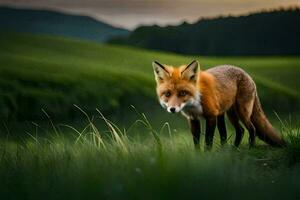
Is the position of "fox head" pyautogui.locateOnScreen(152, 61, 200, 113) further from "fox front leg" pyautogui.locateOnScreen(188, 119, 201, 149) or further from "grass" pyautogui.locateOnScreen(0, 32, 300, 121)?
"grass" pyautogui.locateOnScreen(0, 32, 300, 121)

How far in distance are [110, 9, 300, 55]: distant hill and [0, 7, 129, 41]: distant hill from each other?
491cm

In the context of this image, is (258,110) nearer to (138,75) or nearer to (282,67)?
(138,75)

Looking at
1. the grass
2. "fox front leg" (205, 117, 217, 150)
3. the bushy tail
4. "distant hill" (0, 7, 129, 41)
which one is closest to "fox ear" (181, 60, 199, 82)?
"fox front leg" (205, 117, 217, 150)

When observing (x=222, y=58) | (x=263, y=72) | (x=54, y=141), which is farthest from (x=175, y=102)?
(x=222, y=58)

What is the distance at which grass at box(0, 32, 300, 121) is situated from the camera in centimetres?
1520

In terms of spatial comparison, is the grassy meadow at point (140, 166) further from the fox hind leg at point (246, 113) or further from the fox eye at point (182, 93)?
the fox eye at point (182, 93)

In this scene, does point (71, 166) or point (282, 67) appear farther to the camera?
point (282, 67)

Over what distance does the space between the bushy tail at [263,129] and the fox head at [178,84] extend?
1314mm

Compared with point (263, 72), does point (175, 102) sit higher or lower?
higher

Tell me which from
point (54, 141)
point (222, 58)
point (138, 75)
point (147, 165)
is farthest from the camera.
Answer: point (222, 58)

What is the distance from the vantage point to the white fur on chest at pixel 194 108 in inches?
269

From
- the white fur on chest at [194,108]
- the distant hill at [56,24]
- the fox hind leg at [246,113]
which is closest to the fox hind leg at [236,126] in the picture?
the fox hind leg at [246,113]

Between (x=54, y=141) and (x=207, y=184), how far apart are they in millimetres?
2198

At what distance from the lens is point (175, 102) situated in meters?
6.59
